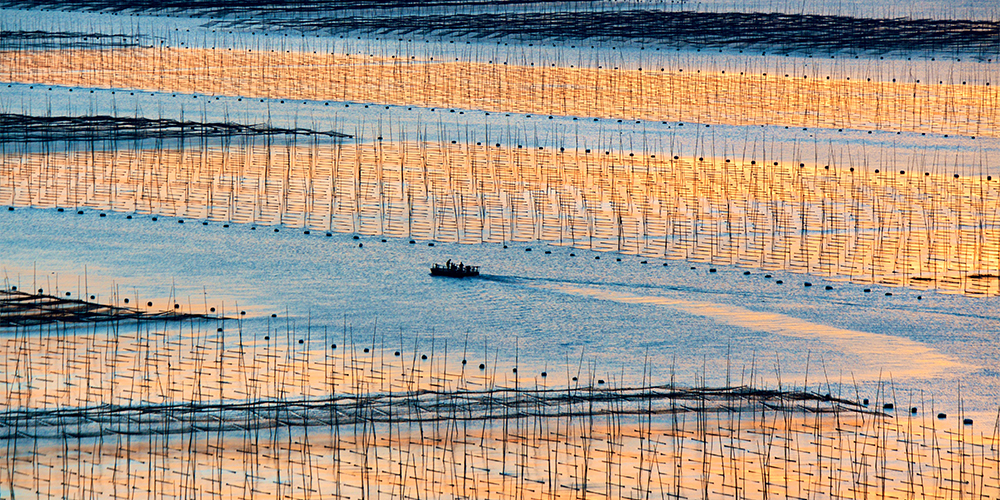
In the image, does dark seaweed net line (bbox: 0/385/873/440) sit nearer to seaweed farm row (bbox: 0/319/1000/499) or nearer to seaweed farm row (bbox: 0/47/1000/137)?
seaweed farm row (bbox: 0/319/1000/499)

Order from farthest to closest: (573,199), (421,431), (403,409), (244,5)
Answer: (244,5) → (573,199) → (403,409) → (421,431)

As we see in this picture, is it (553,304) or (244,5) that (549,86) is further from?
(244,5)

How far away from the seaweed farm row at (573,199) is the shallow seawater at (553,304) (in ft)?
1.70

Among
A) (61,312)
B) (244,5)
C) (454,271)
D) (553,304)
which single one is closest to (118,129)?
(454,271)

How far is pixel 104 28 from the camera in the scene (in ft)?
101

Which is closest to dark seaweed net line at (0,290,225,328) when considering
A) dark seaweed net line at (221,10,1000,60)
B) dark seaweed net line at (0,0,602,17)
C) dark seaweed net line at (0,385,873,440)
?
dark seaweed net line at (0,385,873,440)

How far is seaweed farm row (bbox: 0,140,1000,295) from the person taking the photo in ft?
46.9

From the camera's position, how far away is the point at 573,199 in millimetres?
16031

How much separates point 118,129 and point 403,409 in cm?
1005

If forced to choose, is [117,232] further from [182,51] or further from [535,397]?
[182,51]

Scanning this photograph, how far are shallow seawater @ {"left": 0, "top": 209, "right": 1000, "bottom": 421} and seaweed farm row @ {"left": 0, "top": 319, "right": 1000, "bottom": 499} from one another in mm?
317

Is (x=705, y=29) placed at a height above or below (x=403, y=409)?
above

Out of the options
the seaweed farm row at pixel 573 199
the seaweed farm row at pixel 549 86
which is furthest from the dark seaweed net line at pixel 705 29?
the seaweed farm row at pixel 573 199

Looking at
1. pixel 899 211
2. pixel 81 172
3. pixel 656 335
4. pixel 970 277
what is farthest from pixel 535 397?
pixel 81 172
